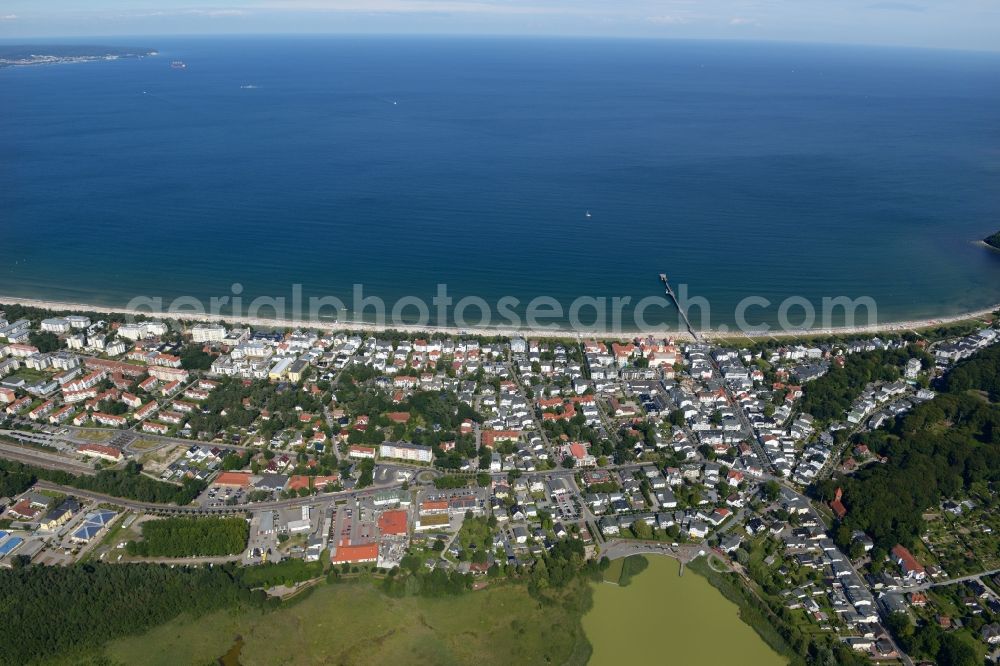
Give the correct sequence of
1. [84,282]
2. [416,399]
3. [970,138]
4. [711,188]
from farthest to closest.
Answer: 1. [970,138]
2. [711,188]
3. [84,282]
4. [416,399]

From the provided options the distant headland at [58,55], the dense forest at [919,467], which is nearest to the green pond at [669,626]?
the dense forest at [919,467]

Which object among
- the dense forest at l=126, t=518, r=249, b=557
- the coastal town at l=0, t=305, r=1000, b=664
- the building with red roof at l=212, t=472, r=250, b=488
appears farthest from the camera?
the building with red roof at l=212, t=472, r=250, b=488

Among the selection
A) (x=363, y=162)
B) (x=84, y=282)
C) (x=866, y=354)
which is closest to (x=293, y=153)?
(x=363, y=162)

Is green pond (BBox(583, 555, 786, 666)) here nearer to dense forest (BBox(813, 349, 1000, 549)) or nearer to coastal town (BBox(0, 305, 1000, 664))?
coastal town (BBox(0, 305, 1000, 664))

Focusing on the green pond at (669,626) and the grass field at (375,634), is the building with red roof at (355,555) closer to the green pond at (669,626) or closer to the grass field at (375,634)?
the grass field at (375,634)

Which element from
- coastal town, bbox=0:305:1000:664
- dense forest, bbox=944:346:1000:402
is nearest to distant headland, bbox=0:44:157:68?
coastal town, bbox=0:305:1000:664

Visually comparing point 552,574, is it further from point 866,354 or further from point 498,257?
point 498,257
